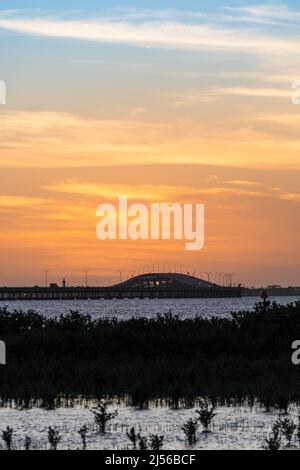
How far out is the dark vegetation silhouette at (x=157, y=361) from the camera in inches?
1271

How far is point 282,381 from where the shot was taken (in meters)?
34.7

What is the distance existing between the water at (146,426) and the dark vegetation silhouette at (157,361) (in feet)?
3.24

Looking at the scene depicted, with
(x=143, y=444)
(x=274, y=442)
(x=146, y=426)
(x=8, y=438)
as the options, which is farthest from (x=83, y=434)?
(x=274, y=442)

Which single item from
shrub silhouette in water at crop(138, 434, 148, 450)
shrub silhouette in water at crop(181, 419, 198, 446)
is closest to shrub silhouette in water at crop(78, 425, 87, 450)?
shrub silhouette in water at crop(138, 434, 148, 450)

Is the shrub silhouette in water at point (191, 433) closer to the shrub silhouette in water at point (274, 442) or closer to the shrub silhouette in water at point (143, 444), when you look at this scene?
the shrub silhouette in water at point (143, 444)

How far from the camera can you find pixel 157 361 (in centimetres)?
4031

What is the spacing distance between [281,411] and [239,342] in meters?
17.2

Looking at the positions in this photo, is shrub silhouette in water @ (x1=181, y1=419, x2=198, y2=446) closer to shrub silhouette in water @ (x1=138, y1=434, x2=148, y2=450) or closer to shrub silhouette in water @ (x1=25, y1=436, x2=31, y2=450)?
shrub silhouette in water @ (x1=138, y1=434, x2=148, y2=450)

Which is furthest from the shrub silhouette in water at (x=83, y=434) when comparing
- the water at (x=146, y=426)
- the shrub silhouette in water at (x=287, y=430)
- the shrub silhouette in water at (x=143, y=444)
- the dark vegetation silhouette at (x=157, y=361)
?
the dark vegetation silhouette at (x=157, y=361)

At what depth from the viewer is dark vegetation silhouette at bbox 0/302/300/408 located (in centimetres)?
3228

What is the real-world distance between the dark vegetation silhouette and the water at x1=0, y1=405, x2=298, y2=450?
0.99 meters

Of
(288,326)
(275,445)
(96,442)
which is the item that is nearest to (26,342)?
(288,326)

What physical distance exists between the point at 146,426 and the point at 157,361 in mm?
13147

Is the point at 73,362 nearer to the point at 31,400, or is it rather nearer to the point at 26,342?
the point at 26,342
